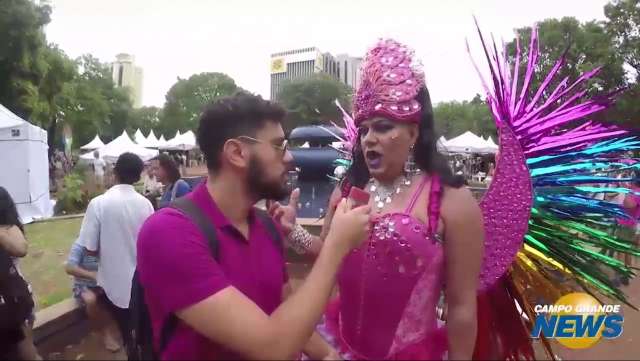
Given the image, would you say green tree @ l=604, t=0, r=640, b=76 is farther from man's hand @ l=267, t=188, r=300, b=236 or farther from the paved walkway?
man's hand @ l=267, t=188, r=300, b=236

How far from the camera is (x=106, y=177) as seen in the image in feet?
54.4

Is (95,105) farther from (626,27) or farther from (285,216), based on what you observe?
(285,216)

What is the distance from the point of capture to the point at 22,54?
719 inches

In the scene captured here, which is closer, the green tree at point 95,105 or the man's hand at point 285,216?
the man's hand at point 285,216

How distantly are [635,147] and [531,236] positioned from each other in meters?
0.72

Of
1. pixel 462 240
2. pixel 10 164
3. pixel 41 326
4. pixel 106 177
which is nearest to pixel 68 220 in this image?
pixel 10 164

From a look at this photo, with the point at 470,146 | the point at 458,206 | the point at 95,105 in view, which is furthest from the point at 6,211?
the point at 95,105

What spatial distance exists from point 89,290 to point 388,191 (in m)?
2.76

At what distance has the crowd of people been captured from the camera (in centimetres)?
117

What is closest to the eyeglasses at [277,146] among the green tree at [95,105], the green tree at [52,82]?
the green tree at [52,82]

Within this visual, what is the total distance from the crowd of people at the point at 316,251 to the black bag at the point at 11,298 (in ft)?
0.22

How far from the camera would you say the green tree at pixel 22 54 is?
17.4 m

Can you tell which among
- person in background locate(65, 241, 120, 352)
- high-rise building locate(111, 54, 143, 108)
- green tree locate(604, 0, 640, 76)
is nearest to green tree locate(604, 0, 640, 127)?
green tree locate(604, 0, 640, 76)

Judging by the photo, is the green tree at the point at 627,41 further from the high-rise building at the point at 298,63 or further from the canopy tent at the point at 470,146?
the high-rise building at the point at 298,63
